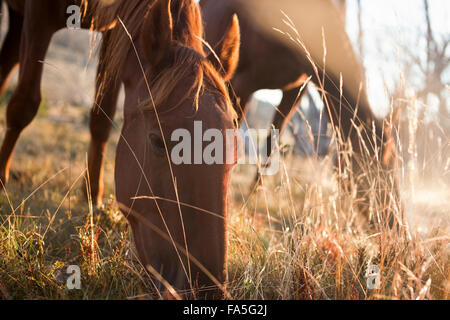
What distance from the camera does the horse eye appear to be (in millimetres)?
1500

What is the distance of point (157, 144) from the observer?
153 cm

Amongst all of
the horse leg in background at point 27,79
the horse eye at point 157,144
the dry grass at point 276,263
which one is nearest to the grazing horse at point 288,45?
the dry grass at point 276,263

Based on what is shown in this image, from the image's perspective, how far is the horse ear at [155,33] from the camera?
166 centimetres

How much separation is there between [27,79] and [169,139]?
196 centimetres

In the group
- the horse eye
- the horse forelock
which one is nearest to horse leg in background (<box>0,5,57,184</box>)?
the horse forelock

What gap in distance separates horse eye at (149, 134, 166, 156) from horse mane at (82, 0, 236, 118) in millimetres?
149

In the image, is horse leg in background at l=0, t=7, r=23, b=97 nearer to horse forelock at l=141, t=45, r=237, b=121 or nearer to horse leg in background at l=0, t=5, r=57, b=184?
horse leg in background at l=0, t=5, r=57, b=184

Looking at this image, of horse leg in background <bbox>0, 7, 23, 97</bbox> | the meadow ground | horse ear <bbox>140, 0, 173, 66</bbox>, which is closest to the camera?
the meadow ground

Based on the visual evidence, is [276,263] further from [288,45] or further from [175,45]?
[288,45]

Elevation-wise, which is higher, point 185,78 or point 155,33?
point 155,33

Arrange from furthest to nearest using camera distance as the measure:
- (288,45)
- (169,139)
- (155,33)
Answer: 1. (288,45)
2. (155,33)
3. (169,139)

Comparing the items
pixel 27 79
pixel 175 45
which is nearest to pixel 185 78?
pixel 175 45

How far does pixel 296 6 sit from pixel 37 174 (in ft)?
11.3

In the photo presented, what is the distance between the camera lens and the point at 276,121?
4012mm
